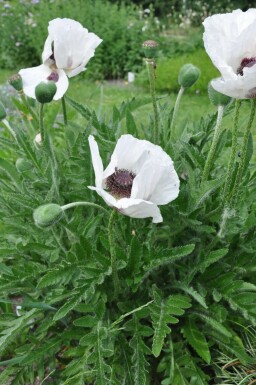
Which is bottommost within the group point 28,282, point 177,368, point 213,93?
point 177,368

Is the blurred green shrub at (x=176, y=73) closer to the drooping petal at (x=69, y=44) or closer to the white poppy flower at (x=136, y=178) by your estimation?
the drooping petal at (x=69, y=44)

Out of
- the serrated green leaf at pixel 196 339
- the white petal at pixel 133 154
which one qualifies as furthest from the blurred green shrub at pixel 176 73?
the white petal at pixel 133 154

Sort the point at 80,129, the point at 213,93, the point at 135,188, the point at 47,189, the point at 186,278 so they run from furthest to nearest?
the point at 80,129 < the point at 47,189 < the point at 186,278 < the point at 213,93 < the point at 135,188

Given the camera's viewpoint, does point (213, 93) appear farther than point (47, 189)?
No

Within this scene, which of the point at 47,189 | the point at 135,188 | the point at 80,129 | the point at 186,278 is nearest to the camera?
the point at 135,188

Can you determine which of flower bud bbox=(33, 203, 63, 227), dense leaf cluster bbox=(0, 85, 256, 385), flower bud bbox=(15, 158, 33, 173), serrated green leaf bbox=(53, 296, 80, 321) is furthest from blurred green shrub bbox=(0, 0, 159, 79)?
flower bud bbox=(33, 203, 63, 227)

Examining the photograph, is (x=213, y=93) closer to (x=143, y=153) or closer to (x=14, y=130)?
(x=143, y=153)

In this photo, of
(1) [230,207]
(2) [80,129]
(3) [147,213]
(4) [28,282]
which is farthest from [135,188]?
(2) [80,129]

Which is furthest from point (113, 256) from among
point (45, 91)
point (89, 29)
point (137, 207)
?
point (89, 29)
